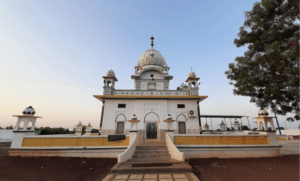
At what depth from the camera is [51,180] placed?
6.38 meters

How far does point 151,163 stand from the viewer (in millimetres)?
7195

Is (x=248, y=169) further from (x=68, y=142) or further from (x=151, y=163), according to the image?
(x=68, y=142)

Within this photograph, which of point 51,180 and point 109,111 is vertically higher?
point 109,111

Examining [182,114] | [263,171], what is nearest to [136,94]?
[182,114]

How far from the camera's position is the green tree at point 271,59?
6846 mm

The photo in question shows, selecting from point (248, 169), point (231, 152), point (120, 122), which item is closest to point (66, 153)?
point (120, 122)

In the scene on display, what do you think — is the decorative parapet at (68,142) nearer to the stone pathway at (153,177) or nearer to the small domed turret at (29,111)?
the small domed turret at (29,111)

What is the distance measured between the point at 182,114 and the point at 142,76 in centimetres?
791

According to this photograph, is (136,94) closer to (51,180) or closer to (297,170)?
(51,180)

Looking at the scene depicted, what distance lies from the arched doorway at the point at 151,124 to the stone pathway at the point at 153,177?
7919 mm

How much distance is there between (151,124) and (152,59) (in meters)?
11.1

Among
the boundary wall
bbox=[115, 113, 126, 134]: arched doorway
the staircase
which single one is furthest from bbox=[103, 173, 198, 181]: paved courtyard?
bbox=[115, 113, 126, 134]: arched doorway

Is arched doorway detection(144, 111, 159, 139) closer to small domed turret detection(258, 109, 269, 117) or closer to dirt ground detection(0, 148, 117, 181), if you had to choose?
dirt ground detection(0, 148, 117, 181)

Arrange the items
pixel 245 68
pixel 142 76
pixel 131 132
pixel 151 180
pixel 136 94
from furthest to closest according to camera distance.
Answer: pixel 142 76
pixel 136 94
pixel 131 132
pixel 245 68
pixel 151 180
